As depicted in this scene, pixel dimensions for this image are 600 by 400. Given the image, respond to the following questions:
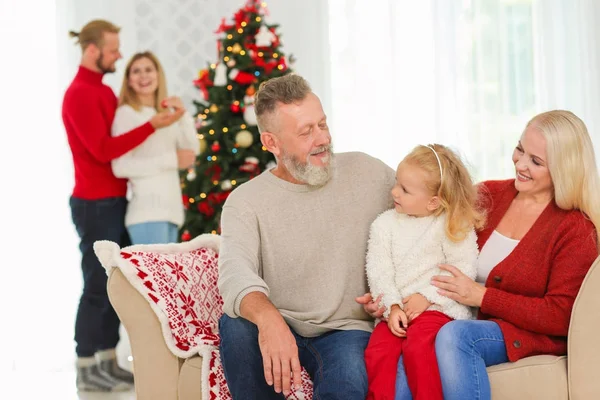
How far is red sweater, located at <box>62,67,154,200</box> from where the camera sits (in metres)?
3.84

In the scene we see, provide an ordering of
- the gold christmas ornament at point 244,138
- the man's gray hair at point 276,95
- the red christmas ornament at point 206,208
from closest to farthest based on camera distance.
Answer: the man's gray hair at point 276,95
the gold christmas ornament at point 244,138
the red christmas ornament at point 206,208

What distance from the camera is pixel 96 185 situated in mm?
3941

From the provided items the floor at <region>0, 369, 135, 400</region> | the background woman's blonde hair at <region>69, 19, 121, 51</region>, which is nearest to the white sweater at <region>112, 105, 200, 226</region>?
the background woman's blonde hair at <region>69, 19, 121, 51</region>

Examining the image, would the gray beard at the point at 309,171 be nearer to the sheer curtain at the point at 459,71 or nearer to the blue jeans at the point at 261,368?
the blue jeans at the point at 261,368

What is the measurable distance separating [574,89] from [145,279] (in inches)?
171

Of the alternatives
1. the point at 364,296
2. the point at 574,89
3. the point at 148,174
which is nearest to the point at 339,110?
the point at 574,89

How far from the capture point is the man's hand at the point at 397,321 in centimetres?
224

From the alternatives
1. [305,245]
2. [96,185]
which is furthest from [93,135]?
[305,245]

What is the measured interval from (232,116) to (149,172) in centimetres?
77

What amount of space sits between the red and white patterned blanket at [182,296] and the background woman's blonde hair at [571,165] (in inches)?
34.6

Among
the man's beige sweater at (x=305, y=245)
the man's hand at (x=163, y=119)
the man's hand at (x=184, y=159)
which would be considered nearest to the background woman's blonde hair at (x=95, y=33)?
the man's hand at (x=163, y=119)

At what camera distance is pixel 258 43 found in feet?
14.8

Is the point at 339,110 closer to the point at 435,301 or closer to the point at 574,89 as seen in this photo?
the point at 574,89

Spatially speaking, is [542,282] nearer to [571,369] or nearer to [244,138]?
[571,369]
